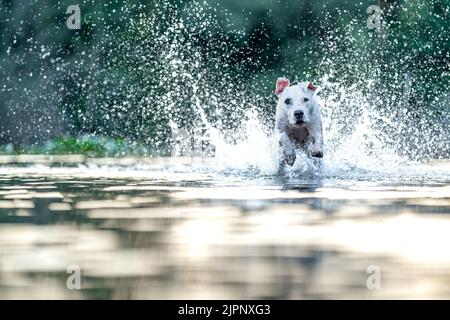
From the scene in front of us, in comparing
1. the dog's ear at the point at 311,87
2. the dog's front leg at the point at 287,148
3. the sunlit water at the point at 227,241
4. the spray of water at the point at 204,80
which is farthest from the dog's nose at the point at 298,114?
the spray of water at the point at 204,80

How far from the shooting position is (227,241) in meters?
4.94

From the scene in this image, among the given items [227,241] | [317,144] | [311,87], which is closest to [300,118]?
[317,144]

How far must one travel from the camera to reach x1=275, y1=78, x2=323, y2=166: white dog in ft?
35.2

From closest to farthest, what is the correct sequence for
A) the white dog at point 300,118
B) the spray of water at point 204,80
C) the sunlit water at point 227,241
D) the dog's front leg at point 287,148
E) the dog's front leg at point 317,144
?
the sunlit water at point 227,241
the dog's front leg at point 287,148
the dog's front leg at point 317,144
the white dog at point 300,118
the spray of water at point 204,80

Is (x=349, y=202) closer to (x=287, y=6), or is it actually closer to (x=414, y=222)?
(x=414, y=222)

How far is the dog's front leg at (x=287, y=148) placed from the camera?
10.4m

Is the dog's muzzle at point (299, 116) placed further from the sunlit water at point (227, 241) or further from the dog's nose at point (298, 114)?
the sunlit water at point (227, 241)

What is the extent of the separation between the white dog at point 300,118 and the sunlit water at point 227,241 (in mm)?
1878

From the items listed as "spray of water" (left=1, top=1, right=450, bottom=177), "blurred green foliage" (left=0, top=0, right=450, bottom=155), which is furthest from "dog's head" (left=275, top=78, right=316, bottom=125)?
"blurred green foliage" (left=0, top=0, right=450, bottom=155)

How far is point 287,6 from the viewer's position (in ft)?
91.0

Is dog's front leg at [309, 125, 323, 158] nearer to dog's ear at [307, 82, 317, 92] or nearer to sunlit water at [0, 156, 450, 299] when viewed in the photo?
dog's ear at [307, 82, 317, 92]

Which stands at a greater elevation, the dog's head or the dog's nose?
the dog's head

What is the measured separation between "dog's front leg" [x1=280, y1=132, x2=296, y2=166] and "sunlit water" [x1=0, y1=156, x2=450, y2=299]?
58.6 inches

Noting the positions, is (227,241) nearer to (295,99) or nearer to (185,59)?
(295,99)
